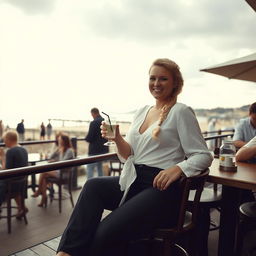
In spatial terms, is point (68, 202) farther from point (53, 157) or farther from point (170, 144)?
point (170, 144)

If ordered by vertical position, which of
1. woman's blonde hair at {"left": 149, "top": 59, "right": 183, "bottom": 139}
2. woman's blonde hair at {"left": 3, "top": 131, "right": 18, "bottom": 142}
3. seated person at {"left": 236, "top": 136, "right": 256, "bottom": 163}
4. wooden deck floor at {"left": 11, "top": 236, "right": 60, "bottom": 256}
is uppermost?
woman's blonde hair at {"left": 149, "top": 59, "right": 183, "bottom": 139}

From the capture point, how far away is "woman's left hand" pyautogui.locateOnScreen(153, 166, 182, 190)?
1.31 meters

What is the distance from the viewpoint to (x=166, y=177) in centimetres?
131

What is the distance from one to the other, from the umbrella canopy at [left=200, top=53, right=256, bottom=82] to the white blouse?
188 cm

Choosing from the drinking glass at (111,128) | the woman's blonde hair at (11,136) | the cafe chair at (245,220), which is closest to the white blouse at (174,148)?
the drinking glass at (111,128)

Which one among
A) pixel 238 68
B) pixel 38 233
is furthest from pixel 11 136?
pixel 238 68

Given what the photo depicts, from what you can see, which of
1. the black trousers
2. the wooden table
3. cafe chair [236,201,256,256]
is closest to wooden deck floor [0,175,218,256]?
cafe chair [236,201,256,256]

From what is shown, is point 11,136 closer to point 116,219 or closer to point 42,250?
point 42,250

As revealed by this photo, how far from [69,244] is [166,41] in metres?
6.75

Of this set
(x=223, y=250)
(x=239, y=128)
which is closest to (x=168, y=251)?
(x=223, y=250)

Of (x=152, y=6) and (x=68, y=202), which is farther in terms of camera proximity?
(x=152, y=6)

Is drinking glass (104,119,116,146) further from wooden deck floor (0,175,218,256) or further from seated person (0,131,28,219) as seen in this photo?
seated person (0,131,28,219)

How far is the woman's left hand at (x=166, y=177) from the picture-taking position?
1.31m

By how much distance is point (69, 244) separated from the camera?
1.22 meters
